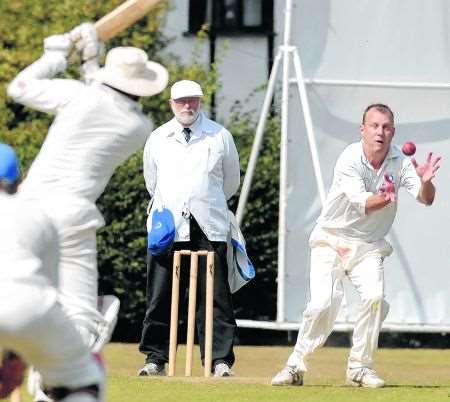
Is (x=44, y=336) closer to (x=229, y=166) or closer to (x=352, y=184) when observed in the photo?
(x=352, y=184)

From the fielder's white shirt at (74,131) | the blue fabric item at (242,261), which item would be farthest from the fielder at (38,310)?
the blue fabric item at (242,261)

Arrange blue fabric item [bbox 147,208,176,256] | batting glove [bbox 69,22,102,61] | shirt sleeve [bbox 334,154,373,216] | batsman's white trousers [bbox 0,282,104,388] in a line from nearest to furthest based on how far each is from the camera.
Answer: batsman's white trousers [bbox 0,282,104,388]
batting glove [bbox 69,22,102,61]
shirt sleeve [bbox 334,154,373,216]
blue fabric item [bbox 147,208,176,256]

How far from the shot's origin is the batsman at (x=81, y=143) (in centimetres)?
840

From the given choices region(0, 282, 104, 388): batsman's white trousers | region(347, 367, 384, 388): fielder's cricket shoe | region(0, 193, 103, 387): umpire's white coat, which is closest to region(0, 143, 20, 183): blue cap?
Result: region(0, 193, 103, 387): umpire's white coat

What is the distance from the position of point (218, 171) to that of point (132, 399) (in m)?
2.32

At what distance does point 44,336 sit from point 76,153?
2.36m

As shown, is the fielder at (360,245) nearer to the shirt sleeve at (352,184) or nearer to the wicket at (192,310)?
the shirt sleeve at (352,184)

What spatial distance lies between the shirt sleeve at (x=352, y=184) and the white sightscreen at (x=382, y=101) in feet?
11.3

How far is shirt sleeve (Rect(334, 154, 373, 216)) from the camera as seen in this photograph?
416 inches

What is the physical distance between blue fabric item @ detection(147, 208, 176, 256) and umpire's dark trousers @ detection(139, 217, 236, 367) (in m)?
0.10

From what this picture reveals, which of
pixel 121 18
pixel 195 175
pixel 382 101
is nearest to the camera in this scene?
pixel 121 18

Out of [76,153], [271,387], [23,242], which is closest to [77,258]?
[76,153]

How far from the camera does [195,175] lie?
1158cm

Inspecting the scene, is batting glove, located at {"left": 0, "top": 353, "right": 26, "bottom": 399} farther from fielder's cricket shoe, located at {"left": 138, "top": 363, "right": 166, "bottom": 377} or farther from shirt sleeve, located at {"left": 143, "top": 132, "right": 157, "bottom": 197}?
shirt sleeve, located at {"left": 143, "top": 132, "right": 157, "bottom": 197}
